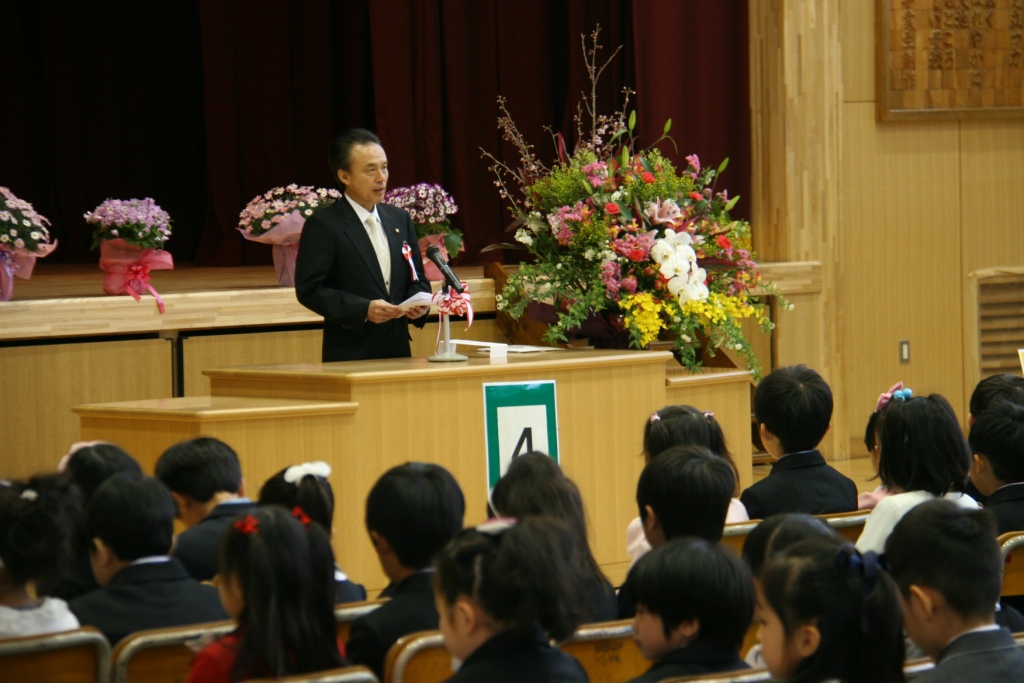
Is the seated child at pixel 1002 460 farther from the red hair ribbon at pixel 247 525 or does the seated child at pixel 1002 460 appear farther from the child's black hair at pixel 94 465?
the child's black hair at pixel 94 465

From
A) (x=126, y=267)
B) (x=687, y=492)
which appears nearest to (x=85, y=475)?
(x=687, y=492)

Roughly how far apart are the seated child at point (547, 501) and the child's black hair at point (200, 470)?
2.18 feet

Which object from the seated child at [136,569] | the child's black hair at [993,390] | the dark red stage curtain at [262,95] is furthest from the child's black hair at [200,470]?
the dark red stage curtain at [262,95]

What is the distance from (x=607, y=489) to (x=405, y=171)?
15.3 ft

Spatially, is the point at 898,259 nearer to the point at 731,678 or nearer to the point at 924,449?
the point at 924,449

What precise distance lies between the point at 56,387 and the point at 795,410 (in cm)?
345

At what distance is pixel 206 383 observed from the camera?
6.46 metres

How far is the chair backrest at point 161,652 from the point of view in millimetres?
2318

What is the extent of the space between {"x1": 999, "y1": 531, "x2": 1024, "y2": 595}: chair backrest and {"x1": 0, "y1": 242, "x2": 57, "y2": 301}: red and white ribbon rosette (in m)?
4.19

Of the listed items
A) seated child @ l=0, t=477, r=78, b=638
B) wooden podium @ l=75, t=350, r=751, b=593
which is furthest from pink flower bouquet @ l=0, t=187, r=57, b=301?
seated child @ l=0, t=477, r=78, b=638

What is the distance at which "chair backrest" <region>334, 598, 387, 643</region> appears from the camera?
2.55m

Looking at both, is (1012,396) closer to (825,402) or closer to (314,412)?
(825,402)

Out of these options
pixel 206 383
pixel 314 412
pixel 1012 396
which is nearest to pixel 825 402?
pixel 1012 396

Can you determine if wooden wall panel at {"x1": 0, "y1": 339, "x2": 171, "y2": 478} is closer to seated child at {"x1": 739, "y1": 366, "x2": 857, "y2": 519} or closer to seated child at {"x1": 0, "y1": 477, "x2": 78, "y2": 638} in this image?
seated child at {"x1": 739, "y1": 366, "x2": 857, "y2": 519}
